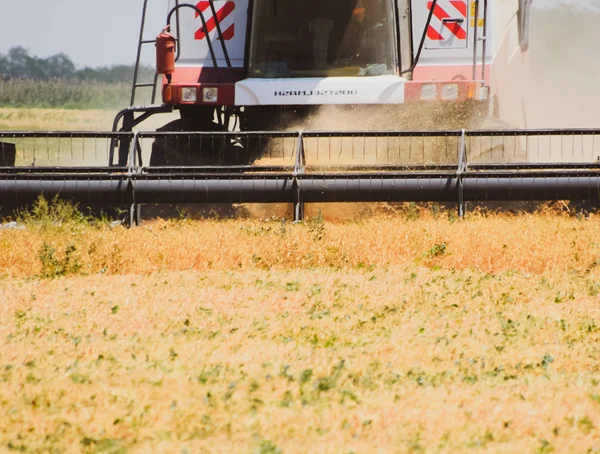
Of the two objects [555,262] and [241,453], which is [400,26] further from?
[241,453]

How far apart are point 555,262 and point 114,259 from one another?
319 cm

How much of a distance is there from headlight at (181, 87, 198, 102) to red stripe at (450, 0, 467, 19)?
9.97ft

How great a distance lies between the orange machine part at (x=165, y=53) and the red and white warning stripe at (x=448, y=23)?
2841 mm

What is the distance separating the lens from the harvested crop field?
3516 mm

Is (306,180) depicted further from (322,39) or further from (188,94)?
(188,94)

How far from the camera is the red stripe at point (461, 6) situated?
11.4m

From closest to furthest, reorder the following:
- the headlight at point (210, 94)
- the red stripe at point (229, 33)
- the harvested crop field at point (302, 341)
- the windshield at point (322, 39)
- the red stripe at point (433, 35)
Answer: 1. the harvested crop field at point (302, 341)
2. the windshield at point (322, 39)
3. the headlight at point (210, 94)
4. the red stripe at point (433, 35)
5. the red stripe at point (229, 33)

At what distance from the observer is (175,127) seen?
11.5 metres

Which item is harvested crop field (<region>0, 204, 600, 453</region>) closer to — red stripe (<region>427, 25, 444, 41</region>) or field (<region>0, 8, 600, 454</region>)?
field (<region>0, 8, 600, 454</region>)

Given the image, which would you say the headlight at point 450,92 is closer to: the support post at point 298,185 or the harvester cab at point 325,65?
the harvester cab at point 325,65

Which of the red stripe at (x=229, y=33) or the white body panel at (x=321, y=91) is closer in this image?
the white body panel at (x=321, y=91)

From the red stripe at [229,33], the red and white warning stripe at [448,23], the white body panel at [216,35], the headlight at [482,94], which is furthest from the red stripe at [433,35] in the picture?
the red stripe at [229,33]

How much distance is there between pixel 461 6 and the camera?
1138 cm

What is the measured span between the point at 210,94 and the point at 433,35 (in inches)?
101
